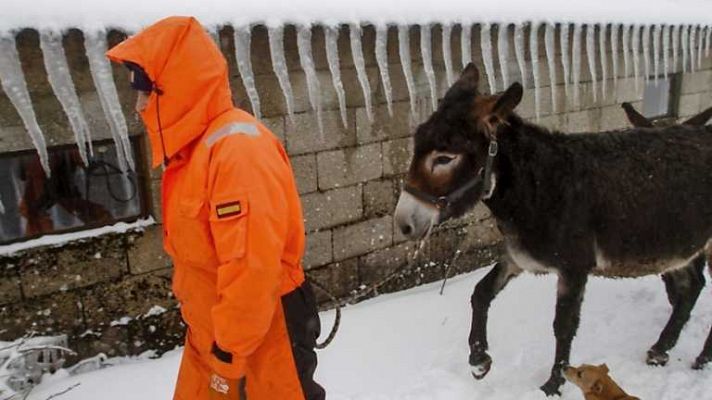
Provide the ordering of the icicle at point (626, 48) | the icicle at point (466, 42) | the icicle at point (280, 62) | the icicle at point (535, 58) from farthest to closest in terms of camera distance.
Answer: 1. the icicle at point (626, 48)
2. the icicle at point (535, 58)
3. the icicle at point (466, 42)
4. the icicle at point (280, 62)

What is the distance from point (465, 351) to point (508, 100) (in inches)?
78.2

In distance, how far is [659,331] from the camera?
4383mm

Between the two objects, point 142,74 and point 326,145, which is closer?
point 142,74

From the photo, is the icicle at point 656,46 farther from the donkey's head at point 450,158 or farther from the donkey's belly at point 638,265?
the donkey's head at point 450,158

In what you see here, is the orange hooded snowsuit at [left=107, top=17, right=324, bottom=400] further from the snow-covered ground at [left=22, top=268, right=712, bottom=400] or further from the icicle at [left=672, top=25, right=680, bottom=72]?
the icicle at [left=672, top=25, right=680, bottom=72]

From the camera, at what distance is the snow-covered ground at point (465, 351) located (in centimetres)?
353

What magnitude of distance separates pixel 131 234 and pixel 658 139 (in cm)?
363

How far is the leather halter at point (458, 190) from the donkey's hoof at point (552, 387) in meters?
1.40

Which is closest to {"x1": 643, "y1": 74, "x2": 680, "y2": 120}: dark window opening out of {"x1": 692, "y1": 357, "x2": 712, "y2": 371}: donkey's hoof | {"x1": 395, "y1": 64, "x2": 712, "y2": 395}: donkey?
{"x1": 395, "y1": 64, "x2": 712, "y2": 395}: donkey

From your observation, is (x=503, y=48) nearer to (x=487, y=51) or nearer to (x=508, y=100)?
(x=487, y=51)

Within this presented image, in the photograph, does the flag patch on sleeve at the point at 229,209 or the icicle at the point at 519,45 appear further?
the icicle at the point at 519,45

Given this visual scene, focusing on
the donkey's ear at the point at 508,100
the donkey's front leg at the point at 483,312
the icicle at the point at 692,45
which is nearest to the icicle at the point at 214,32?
the donkey's ear at the point at 508,100

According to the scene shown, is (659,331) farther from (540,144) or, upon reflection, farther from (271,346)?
(271,346)

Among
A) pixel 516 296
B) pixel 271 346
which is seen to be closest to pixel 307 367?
pixel 271 346
